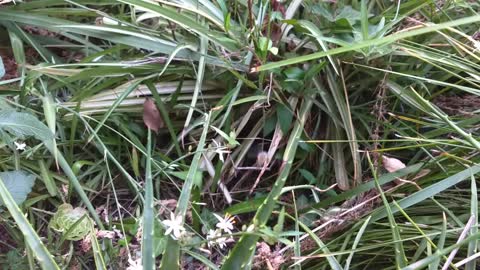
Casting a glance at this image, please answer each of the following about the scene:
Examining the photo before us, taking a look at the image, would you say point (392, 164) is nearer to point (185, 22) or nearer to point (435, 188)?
point (435, 188)

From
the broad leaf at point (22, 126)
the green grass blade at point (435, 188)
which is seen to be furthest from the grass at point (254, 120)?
the broad leaf at point (22, 126)

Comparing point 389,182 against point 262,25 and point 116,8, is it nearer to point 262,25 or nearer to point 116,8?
point 262,25

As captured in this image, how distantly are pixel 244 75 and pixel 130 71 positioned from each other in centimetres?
21

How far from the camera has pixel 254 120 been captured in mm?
1034

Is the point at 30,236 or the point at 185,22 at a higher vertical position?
the point at 185,22

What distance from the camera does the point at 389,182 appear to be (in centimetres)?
96

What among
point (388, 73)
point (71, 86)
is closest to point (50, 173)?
point (71, 86)

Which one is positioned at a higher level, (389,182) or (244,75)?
(244,75)

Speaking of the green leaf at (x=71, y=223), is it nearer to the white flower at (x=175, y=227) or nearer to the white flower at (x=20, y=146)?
the white flower at (x=20, y=146)

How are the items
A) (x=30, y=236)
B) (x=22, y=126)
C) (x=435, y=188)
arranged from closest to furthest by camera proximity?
1. (x=30, y=236)
2. (x=22, y=126)
3. (x=435, y=188)

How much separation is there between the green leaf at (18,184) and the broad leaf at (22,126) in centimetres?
8

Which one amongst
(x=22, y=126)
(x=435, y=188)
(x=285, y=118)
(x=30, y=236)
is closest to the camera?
(x=30, y=236)

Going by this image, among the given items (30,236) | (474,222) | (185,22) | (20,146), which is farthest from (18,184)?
(474,222)

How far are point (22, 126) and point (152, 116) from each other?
281 mm
